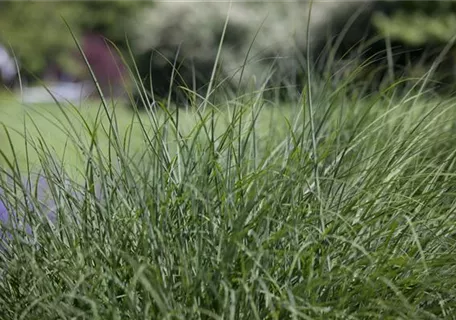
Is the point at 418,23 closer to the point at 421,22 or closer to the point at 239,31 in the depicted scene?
the point at 421,22

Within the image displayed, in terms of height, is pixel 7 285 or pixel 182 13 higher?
pixel 7 285

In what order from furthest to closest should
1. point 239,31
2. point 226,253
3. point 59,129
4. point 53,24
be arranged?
1. point 53,24
2. point 239,31
3. point 59,129
4. point 226,253

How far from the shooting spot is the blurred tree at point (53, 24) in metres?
16.8

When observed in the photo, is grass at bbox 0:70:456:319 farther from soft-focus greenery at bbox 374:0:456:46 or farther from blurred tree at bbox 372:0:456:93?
soft-focus greenery at bbox 374:0:456:46

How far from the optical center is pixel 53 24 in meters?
18.3

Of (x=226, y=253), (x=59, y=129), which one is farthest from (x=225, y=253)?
(x=59, y=129)

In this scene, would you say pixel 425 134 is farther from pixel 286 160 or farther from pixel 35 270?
pixel 35 270

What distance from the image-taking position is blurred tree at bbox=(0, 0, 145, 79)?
16766 mm

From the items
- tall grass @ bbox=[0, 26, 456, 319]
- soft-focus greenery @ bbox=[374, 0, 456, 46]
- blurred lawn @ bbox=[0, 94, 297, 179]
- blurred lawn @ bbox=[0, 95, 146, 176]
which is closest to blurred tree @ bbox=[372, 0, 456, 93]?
soft-focus greenery @ bbox=[374, 0, 456, 46]

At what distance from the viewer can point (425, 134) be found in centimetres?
211

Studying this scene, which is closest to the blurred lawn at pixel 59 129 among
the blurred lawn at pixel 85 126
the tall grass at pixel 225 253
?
the blurred lawn at pixel 85 126

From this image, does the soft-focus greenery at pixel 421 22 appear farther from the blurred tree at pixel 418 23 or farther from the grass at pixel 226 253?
the grass at pixel 226 253

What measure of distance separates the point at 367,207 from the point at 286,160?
9.5 inches

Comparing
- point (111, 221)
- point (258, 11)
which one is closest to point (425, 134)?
point (111, 221)
